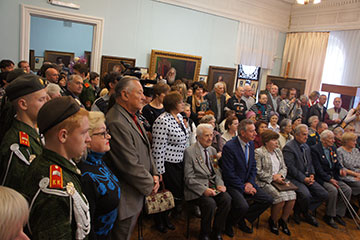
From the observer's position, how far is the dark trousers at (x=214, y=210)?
362cm

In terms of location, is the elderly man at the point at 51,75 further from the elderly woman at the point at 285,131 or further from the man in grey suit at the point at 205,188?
the elderly woman at the point at 285,131

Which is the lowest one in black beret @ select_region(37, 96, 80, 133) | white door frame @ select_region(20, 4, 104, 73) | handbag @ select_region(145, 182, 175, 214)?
handbag @ select_region(145, 182, 175, 214)

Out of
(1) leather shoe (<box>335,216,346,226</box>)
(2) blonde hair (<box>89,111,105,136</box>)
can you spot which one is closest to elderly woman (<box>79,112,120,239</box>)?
(2) blonde hair (<box>89,111,105,136</box>)

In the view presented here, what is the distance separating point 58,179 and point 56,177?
0.5 inches

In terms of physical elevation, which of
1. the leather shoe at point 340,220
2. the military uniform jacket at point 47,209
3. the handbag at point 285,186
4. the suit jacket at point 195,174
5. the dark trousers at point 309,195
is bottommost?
the leather shoe at point 340,220

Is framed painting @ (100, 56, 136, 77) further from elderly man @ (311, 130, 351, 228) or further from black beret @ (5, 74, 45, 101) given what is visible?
black beret @ (5, 74, 45, 101)

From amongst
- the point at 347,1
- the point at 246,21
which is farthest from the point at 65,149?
the point at 347,1

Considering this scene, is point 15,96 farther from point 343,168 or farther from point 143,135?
Result: point 343,168

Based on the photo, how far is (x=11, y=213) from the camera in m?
1.00

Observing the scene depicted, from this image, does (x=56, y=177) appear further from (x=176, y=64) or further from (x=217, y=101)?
(x=176, y=64)

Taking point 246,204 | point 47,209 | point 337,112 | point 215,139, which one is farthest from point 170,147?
point 337,112

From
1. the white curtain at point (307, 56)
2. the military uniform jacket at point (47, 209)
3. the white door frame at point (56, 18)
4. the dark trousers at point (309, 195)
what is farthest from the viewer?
the white curtain at point (307, 56)

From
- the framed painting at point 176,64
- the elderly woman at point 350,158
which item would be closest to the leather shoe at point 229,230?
the elderly woman at point 350,158

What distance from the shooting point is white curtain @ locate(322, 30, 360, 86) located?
362 inches
